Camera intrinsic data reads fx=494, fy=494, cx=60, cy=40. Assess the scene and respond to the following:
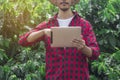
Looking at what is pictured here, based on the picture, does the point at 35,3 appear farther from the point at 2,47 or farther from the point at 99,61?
the point at 99,61

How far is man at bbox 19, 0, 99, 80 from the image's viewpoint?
3.25 m

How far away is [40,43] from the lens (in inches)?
177

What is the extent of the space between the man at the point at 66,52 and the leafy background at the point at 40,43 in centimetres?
93

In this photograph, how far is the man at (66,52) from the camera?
10.7 ft

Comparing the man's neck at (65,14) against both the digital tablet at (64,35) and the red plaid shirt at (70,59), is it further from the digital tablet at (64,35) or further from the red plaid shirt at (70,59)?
the digital tablet at (64,35)

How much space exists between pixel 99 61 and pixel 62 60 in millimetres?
1226

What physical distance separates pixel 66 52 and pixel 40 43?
1274 millimetres

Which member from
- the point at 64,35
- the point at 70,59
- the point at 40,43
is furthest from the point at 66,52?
the point at 40,43

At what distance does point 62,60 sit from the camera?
3252 millimetres

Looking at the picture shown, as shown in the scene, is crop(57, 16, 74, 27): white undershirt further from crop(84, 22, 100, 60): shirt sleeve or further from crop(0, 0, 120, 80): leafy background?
crop(0, 0, 120, 80): leafy background

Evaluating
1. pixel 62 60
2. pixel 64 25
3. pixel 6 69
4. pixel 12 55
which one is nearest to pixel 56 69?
pixel 62 60

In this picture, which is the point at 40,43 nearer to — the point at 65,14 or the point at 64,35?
the point at 65,14

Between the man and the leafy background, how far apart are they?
3.04ft

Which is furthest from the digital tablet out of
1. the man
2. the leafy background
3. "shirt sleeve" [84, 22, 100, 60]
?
the leafy background
